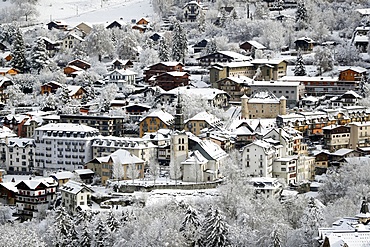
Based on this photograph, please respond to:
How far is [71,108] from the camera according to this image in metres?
60.4

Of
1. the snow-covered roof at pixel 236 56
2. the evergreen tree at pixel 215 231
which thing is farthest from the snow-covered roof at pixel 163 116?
the evergreen tree at pixel 215 231

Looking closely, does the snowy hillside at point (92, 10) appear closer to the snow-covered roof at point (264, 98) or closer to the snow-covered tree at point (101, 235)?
the snow-covered roof at point (264, 98)

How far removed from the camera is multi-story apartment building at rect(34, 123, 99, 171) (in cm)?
5388

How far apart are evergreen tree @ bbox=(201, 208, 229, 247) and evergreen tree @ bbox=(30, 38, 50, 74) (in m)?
30.4

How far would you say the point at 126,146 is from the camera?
173 ft

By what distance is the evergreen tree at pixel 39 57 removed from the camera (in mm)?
70938

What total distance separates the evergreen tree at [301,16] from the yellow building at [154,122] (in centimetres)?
2259

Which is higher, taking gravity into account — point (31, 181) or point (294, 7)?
point (294, 7)

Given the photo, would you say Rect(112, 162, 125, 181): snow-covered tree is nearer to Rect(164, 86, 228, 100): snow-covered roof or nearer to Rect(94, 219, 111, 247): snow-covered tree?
Rect(94, 219, 111, 247): snow-covered tree

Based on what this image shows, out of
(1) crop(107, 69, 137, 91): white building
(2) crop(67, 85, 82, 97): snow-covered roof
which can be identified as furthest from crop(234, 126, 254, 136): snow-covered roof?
(1) crop(107, 69, 137, 91): white building

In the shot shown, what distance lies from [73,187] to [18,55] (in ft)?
83.0

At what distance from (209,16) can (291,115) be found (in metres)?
27.7

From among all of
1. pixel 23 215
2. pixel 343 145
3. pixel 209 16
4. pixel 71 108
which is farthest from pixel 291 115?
pixel 209 16

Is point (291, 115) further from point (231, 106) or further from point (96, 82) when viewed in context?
point (96, 82)
